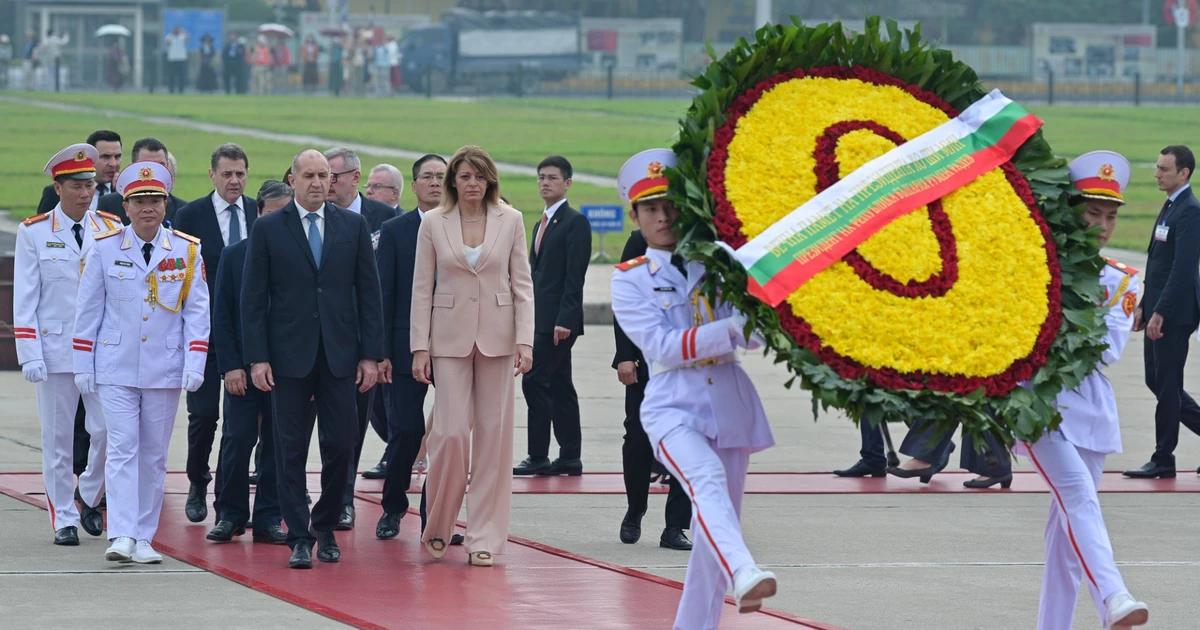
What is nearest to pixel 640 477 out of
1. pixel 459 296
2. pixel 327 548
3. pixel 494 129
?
pixel 459 296

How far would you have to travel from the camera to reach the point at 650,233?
6.23 metres

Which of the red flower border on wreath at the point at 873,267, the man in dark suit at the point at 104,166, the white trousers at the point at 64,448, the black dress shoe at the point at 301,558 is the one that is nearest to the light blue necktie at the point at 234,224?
the man in dark suit at the point at 104,166

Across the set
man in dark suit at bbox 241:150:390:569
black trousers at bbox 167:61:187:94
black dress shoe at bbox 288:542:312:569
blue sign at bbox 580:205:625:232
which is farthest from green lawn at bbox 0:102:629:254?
black dress shoe at bbox 288:542:312:569

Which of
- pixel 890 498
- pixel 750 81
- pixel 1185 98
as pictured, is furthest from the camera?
pixel 1185 98

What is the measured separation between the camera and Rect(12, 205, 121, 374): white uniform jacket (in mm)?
8430

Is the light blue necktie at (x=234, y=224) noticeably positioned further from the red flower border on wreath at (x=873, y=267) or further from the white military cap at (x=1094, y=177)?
the white military cap at (x=1094, y=177)

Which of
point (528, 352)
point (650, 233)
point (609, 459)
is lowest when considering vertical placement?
point (609, 459)

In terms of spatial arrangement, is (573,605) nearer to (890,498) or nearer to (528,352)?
(528,352)

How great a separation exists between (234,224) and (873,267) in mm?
4515

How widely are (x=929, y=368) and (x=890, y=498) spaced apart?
4.52m

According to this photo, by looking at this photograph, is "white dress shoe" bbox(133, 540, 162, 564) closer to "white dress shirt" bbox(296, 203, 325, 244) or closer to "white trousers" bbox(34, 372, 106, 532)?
"white trousers" bbox(34, 372, 106, 532)

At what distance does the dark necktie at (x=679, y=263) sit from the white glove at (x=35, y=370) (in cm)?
367

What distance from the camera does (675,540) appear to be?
8516 mm

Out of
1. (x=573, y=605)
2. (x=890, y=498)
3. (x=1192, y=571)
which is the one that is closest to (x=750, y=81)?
(x=573, y=605)
